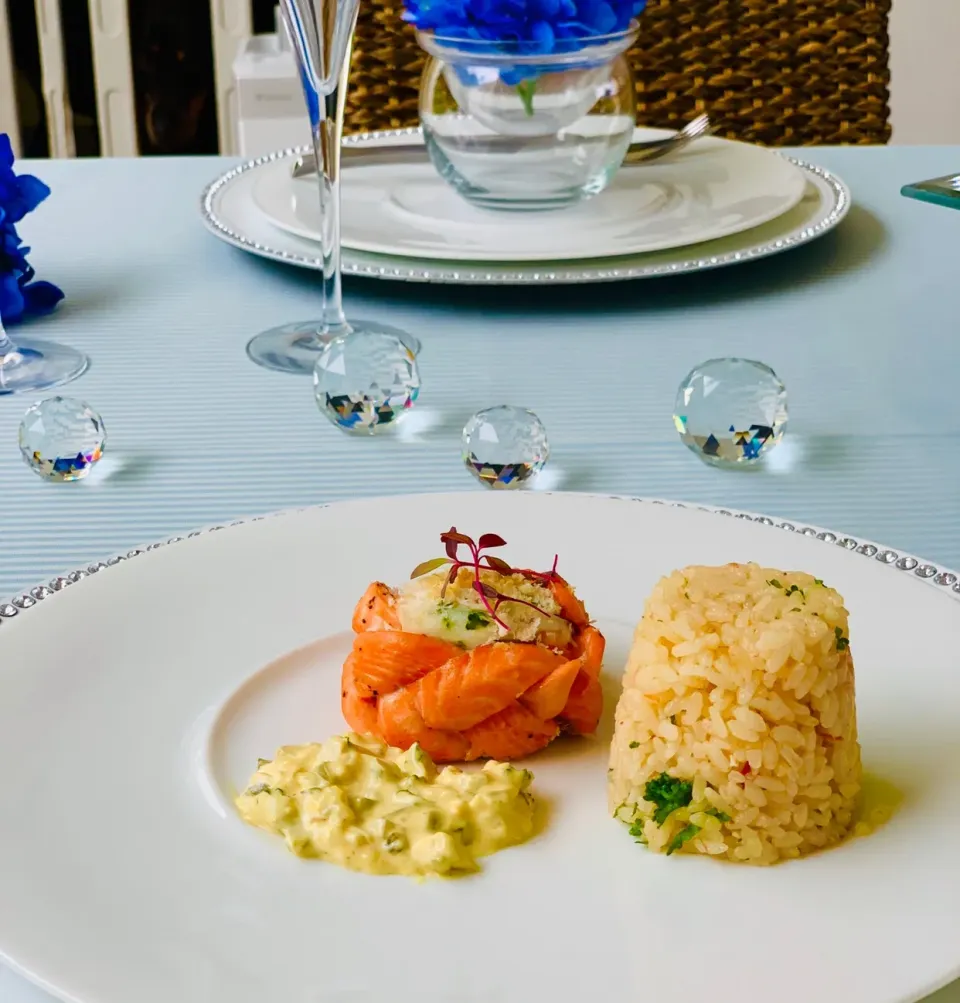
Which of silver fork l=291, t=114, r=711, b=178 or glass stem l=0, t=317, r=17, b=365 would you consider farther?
silver fork l=291, t=114, r=711, b=178

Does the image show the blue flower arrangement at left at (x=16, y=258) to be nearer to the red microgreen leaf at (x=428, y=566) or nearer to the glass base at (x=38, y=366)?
the glass base at (x=38, y=366)

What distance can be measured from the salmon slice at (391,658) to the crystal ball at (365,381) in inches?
12.6

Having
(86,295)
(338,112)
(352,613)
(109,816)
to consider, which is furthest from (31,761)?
(86,295)

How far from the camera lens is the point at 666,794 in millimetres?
502

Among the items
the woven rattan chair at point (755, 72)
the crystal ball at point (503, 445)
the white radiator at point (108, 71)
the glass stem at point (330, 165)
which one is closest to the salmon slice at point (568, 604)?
the crystal ball at point (503, 445)

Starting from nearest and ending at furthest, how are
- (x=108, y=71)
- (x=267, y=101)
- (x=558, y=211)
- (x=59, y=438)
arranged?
(x=59, y=438) < (x=558, y=211) < (x=267, y=101) < (x=108, y=71)

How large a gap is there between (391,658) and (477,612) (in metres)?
0.04

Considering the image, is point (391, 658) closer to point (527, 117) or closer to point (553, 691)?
point (553, 691)

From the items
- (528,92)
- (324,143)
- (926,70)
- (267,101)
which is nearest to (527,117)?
(528,92)

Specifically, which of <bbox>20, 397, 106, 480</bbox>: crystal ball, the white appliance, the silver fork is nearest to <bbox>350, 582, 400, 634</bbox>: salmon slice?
<bbox>20, 397, 106, 480</bbox>: crystal ball

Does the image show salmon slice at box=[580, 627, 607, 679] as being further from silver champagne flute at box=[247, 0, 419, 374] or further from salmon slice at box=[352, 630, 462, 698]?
silver champagne flute at box=[247, 0, 419, 374]

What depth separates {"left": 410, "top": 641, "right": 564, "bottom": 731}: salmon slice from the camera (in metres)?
0.55

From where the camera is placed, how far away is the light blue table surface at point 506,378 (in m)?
0.80

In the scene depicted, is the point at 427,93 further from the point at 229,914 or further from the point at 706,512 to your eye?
the point at 229,914
